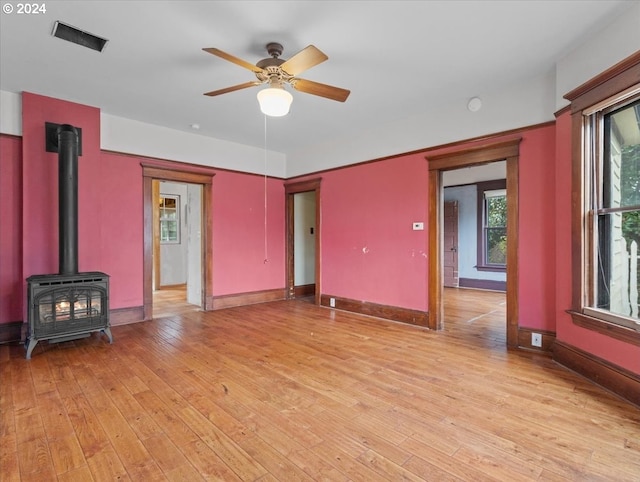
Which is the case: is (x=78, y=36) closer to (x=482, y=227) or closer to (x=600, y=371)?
(x=600, y=371)

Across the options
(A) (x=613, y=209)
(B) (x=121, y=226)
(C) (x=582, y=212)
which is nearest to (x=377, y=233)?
(C) (x=582, y=212)

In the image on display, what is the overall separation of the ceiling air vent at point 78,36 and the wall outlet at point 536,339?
4825mm

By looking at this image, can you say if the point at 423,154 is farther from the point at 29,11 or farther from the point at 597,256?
the point at 29,11

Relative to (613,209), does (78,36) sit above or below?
above

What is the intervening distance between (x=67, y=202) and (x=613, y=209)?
527 centimetres

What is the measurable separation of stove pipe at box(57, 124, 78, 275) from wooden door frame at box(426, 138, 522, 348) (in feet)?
13.9

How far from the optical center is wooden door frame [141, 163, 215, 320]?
4684 millimetres

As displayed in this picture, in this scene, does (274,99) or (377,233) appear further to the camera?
(377,233)

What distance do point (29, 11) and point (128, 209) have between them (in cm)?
257

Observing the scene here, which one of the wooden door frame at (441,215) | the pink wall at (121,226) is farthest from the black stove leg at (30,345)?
the wooden door frame at (441,215)

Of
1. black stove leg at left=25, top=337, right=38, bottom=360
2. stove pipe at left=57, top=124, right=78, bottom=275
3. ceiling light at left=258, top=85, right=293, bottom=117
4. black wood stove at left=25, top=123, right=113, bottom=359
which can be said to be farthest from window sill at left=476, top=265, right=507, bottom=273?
black stove leg at left=25, top=337, right=38, bottom=360

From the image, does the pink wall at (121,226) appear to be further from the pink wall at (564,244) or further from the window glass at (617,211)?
the window glass at (617,211)

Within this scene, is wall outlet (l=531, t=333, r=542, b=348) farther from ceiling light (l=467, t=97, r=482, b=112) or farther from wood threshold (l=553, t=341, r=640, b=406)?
ceiling light (l=467, t=97, r=482, b=112)

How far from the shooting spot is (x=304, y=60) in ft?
7.68
